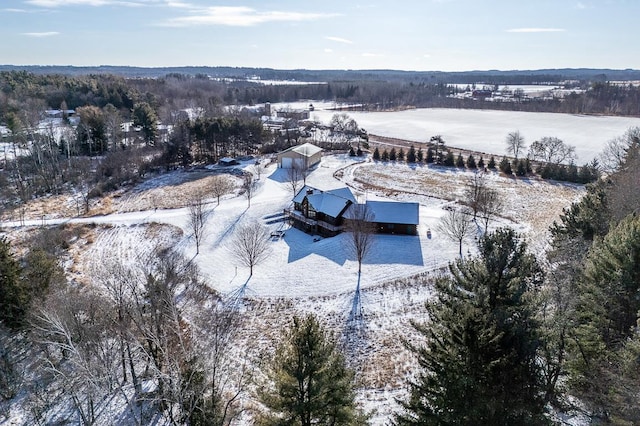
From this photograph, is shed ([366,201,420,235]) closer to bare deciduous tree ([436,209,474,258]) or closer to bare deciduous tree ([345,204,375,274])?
bare deciduous tree ([345,204,375,274])

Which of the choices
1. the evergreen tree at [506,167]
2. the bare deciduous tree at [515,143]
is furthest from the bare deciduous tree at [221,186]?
the bare deciduous tree at [515,143]

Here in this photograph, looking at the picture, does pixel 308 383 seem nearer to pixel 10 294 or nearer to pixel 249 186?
pixel 10 294

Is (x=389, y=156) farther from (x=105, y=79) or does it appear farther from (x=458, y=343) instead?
(x=105, y=79)

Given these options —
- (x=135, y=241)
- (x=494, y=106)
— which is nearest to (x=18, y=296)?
(x=135, y=241)

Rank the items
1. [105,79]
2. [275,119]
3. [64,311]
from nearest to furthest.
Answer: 1. [64,311]
2. [275,119]
3. [105,79]

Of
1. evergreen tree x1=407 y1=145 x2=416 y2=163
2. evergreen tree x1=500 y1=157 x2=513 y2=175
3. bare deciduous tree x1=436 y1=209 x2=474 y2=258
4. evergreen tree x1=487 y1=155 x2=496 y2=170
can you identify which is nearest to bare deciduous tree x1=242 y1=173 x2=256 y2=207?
bare deciduous tree x1=436 y1=209 x2=474 y2=258

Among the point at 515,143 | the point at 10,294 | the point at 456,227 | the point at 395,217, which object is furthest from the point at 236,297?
the point at 515,143

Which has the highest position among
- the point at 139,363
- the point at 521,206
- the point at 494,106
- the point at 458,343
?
the point at 494,106
